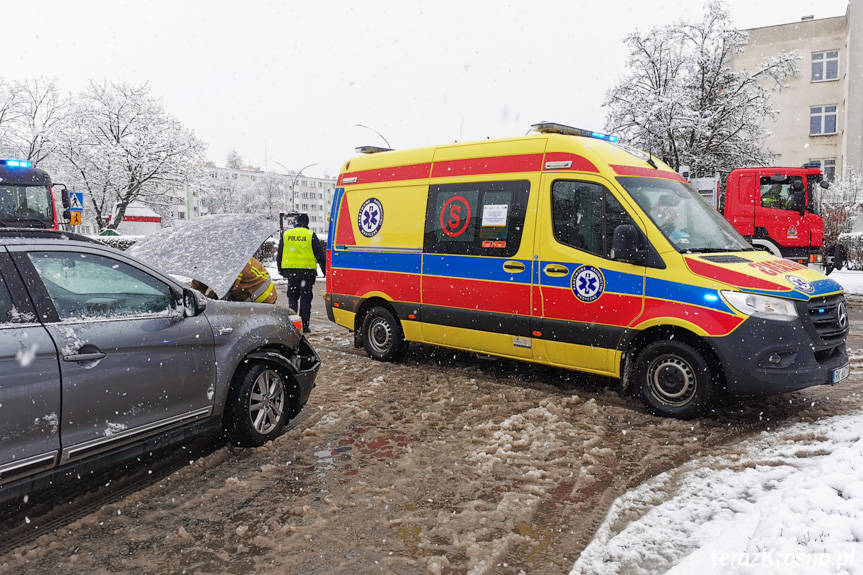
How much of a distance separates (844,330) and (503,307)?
3.03m

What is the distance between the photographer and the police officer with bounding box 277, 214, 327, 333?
32.9 feet

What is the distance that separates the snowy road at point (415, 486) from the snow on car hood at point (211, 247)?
1492mm

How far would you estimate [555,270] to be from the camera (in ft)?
19.5

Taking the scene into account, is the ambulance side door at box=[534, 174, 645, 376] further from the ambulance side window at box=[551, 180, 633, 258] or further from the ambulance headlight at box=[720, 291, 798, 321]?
the ambulance headlight at box=[720, 291, 798, 321]

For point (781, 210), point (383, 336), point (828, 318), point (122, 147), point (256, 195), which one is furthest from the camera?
point (256, 195)

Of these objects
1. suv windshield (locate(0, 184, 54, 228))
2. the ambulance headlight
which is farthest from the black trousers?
suv windshield (locate(0, 184, 54, 228))

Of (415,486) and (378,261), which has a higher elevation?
(378,261)

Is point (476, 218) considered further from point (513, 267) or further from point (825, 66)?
point (825, 66)

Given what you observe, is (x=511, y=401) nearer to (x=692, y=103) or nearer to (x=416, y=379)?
(x=416, y=379)

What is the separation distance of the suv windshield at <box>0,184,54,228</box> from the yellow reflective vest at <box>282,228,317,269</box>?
886cm

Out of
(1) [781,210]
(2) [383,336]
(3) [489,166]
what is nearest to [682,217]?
(3) [489,166]

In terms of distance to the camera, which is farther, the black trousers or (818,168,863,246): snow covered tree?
(818,168,863,246): snow covered tree

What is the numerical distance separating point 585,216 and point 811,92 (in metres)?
37.4

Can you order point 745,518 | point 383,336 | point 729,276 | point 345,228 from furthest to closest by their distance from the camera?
1. point 345,228
2. point 383,336
3. point 729,276
4. point 745,518
